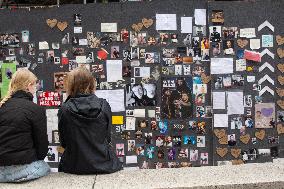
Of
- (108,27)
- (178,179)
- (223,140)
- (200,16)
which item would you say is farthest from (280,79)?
(178,179)

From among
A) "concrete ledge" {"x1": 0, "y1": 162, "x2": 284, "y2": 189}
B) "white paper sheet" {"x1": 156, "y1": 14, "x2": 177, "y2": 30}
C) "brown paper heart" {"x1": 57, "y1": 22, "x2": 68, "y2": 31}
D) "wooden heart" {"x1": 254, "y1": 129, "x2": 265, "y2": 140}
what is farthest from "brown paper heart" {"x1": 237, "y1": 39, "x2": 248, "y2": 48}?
"brown paper heart" {"x1": 57, "y1": 22, "x2": 68, "y2": 31}

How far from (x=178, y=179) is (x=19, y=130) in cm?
157

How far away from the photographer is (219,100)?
22.9ft

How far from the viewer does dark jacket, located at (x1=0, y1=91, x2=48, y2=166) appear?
16.0 ft

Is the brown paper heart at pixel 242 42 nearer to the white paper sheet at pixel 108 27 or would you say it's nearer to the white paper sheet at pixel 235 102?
the white paper sheet at pixel 235 102

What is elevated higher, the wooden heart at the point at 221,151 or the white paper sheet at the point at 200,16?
A: the white paper sheet at the point at 200,16

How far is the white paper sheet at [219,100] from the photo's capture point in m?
6.96

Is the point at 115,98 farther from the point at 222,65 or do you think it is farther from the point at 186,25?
the point at 222,65

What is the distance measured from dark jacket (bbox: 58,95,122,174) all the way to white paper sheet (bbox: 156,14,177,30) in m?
2.07

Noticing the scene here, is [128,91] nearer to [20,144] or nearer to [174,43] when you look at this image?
[174,43]

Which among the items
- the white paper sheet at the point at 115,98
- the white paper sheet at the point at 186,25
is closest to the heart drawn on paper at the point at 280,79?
the white paper sheet at the point at 186,25

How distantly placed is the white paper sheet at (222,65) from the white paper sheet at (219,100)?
0.30 meters

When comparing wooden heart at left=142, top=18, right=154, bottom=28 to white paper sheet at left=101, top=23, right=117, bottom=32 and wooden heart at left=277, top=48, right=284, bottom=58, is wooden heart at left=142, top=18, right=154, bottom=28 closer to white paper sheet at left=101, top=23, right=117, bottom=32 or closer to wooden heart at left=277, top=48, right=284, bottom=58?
white paper sheet at left=101, top=23, right=117, bottom=32

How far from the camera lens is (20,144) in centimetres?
489
